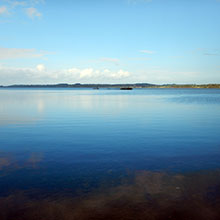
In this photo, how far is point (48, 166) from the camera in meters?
14.3

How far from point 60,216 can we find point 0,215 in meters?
2.31

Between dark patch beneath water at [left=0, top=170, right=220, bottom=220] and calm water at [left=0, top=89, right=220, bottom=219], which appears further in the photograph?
calm water at [left=0, top=89, right=220, bottom=219]

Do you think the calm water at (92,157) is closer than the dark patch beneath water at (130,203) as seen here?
No

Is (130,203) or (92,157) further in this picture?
(92,157)

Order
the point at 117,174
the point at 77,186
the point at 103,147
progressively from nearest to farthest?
the point at 77,186 < the point at 117,174 < the point at 103,147

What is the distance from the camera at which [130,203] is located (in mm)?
9758

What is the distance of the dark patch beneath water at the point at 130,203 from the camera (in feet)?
29.3

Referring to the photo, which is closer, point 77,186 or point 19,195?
point 19,195

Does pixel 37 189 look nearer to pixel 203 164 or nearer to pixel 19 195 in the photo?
pixel 19 195

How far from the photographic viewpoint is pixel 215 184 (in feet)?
37.6

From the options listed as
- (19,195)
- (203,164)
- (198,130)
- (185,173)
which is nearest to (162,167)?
(185,173)

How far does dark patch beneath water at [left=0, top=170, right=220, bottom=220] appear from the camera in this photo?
8.95m

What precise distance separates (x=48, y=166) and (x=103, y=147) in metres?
5.64

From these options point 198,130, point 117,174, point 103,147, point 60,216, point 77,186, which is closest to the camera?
point 60,216
